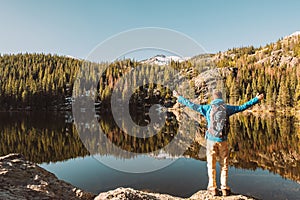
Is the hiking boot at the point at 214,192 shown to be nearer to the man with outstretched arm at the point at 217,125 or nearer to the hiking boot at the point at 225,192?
the man with outstretched arm at the point at 217,125

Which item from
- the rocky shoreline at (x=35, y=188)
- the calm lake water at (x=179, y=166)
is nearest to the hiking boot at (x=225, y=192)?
the rocky shoreline at (x=35, y=188)

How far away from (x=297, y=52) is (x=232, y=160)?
13224 cm

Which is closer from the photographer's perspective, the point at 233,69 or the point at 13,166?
the point at 13,166

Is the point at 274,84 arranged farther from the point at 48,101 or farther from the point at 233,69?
the point at 48,101

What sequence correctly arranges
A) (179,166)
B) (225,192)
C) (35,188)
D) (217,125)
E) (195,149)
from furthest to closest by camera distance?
(195,149), (179,166), (225,192), (217,125), (35,188)

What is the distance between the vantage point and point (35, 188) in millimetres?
5875

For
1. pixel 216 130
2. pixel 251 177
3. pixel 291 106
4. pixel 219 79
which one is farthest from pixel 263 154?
pixel 291 106

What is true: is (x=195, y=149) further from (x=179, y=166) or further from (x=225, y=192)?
(x=225, y=192)

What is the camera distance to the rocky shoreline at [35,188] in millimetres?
5456

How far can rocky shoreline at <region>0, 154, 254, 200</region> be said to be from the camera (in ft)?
17.9

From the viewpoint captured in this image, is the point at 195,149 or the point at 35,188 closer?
the point at 35,188

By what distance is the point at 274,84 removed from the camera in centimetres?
8100

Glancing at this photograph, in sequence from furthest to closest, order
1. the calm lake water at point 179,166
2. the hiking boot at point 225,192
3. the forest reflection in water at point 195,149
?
the forest reflection in water at point 195,149 → the calm lake water at point 179,166 → the hiking boot at point 225,192

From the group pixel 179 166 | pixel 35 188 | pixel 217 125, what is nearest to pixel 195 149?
pixel 179 166
